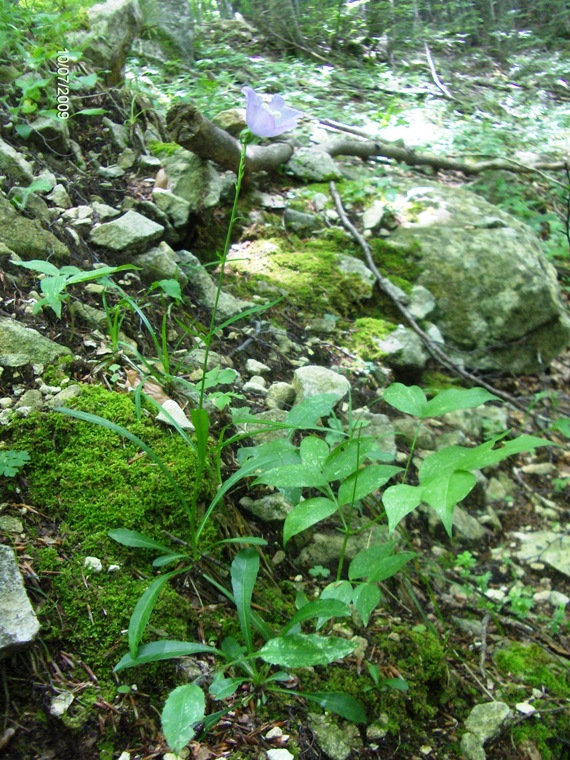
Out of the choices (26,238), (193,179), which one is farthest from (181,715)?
(193,179)

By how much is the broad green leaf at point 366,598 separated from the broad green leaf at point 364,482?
0.21 meters

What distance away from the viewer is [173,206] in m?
2.97

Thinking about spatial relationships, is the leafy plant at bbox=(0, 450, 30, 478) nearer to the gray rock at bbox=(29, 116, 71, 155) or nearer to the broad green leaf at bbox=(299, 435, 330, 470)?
the broad green leaf at bbox=(299, 435, 330, 470)

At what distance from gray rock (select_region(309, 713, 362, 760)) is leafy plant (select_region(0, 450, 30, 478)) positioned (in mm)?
994

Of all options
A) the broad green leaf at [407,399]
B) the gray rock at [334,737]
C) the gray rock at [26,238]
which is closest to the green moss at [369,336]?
the broad green leaf at [407,399]

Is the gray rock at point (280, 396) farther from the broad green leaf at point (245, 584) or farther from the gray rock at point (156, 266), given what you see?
the broad green leaf at point (245, 584)

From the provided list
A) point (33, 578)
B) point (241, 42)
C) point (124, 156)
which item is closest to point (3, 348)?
point (33, 578)

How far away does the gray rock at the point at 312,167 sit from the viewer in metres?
4.04

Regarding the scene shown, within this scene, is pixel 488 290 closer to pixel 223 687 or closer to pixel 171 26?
pixel 223 687

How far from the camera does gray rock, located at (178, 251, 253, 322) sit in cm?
273

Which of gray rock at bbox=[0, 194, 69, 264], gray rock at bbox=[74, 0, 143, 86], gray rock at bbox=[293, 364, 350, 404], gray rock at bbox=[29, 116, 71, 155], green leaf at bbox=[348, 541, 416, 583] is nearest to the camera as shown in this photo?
green leaf at bbox=[348, 541, 416, 583]

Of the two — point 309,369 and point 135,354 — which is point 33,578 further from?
point 309,369

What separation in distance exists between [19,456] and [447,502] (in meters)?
1.16

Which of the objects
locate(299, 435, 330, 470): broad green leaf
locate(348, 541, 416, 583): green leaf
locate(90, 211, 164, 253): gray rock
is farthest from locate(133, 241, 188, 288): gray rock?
locate(348, 541, 416, 583): green leaf
